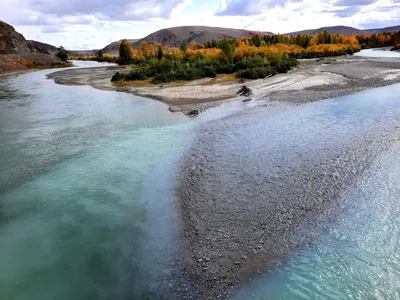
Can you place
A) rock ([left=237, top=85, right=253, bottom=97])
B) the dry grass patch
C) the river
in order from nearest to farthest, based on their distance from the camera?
→ the river < rock ([left=237, top=85, right=253, bottom=97]) < the dry grass patch

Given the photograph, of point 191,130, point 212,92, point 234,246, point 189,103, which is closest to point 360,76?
point 212,92

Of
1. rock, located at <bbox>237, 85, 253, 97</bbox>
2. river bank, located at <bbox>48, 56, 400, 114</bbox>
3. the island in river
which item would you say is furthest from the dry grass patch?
the island in river

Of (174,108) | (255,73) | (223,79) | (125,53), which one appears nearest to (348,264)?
(174,108)

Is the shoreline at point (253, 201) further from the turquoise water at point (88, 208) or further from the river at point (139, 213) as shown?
the turquoise water at point (88, 208)

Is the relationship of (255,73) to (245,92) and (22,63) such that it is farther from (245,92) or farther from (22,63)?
(22,63)

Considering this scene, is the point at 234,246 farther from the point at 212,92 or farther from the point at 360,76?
the point at 360,76

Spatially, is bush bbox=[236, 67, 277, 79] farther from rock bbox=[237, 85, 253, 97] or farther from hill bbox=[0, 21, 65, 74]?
hill bbox=[0, 21, 65, 74]

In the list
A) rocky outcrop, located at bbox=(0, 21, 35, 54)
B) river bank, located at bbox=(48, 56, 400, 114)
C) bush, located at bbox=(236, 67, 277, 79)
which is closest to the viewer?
river bank, located at bbox=(48, 56, 400, 114)
